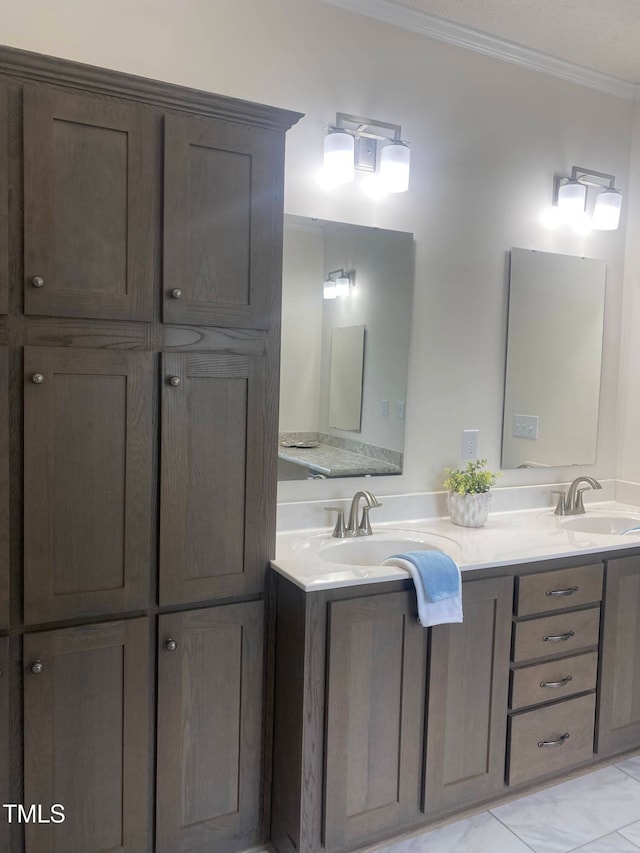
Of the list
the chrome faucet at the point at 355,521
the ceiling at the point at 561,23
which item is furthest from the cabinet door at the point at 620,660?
the ceiling at the point at 561,23

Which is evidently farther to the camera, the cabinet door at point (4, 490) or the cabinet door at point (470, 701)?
the cabinet door at point (470, 701)

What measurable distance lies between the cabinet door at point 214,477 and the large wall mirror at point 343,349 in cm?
42

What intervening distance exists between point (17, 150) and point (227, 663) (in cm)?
142

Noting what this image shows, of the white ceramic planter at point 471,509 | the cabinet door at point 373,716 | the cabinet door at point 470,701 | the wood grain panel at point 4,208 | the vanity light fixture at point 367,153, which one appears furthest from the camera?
the white ceramic planter at point 471,509

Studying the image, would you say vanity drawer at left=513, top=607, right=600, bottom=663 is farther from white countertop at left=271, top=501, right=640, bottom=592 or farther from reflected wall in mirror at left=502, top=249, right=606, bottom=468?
reflected wall in mirror at left=502, top=249, right=606, bottom=468

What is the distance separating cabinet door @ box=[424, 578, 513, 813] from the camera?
2074 mm

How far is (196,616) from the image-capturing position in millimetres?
1856

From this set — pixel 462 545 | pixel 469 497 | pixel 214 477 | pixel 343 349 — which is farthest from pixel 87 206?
pixel 469 497

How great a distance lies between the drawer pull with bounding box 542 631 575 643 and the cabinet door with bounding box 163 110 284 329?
1.40m

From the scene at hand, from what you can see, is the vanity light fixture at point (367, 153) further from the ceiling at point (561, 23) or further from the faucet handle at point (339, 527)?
the faucet handle at point (339, 527)

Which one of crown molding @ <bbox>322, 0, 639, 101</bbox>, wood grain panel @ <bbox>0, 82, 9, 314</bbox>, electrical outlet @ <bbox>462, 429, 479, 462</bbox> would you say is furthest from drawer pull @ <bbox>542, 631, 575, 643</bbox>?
crown molding @ <bbox>322, 0, 639, 101</bbox>

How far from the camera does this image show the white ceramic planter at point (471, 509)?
2566 millimetres

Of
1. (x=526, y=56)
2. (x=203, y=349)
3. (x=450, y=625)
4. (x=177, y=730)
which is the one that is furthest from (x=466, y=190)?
(x=177, y=730)

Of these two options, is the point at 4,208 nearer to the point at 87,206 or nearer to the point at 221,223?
the point at 87,206
